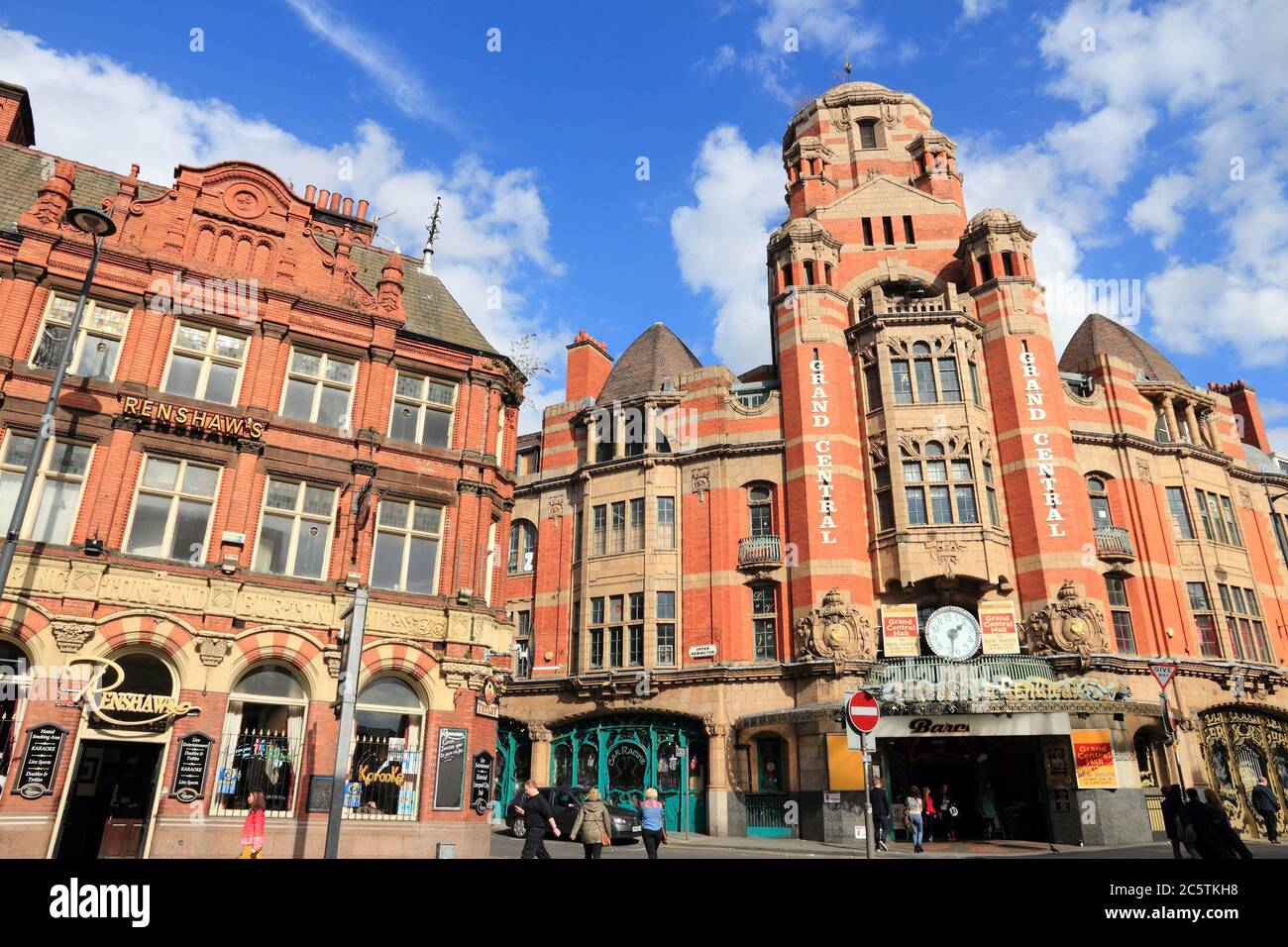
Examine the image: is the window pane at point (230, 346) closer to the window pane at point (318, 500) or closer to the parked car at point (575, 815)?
the window pane at point (318, 500)

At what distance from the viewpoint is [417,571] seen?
803 inches

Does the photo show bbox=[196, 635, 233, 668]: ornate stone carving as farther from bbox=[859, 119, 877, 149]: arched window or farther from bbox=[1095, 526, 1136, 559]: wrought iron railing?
Result: bbox=[859, 119, 877, 149]: arched window

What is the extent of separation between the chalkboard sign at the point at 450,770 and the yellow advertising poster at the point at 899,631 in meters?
16.4

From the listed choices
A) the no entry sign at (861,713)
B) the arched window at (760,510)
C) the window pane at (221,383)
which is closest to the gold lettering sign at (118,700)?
the window pane at (221,383)

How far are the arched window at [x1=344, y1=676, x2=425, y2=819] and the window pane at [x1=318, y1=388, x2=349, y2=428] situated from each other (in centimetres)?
667

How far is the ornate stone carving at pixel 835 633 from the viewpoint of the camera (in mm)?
28406

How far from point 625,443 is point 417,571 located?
16.5 metres

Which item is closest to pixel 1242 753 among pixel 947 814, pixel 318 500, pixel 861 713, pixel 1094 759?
pixel 1094 759

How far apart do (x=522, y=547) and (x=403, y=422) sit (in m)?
17.0

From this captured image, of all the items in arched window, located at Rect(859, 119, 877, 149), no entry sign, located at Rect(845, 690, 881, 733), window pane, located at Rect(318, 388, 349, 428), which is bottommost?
no entry sign, located at Rect(845, 690, 881, 733)

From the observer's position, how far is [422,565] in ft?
67.4

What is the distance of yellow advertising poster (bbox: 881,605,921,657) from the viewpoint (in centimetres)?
2888

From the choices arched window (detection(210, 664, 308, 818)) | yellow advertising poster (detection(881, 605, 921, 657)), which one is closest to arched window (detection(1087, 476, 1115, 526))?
yellow advertising poster (detection(881, 605, 921, 657))
